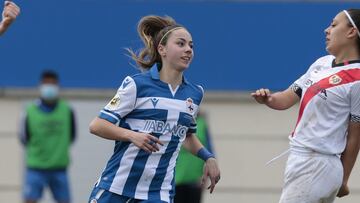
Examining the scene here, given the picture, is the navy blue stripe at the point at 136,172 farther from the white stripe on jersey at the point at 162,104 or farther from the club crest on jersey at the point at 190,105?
the club crest on jersey at the point at 190,105

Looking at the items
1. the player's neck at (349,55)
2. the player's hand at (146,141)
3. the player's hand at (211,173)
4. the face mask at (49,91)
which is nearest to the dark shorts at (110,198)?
the player's hand at (211,173)

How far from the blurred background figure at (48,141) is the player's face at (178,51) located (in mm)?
6063

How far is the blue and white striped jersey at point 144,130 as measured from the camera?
6.83m

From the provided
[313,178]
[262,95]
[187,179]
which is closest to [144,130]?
[262,95]

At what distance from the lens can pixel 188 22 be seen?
43.3ft

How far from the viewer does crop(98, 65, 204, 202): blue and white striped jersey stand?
6832 millimetres

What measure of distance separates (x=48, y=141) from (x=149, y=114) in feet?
21.0

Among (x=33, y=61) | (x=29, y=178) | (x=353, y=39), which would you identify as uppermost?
(x=353, y=39)

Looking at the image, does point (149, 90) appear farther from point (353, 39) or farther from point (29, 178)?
point (29, 178)

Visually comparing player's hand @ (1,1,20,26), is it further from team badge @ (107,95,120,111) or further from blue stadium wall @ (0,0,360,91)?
blue stadium wall @ (0,0,360,91)

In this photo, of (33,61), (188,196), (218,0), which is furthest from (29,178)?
(218,0)

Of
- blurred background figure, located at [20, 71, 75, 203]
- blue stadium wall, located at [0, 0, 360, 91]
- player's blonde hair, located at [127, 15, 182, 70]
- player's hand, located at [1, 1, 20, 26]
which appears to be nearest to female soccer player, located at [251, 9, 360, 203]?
player's blonde hair, located at [127, 15, 182, 70]

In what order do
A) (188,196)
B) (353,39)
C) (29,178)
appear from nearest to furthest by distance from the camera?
(353,39)
(188,196)
(29,178)

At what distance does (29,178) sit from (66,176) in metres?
0.45
